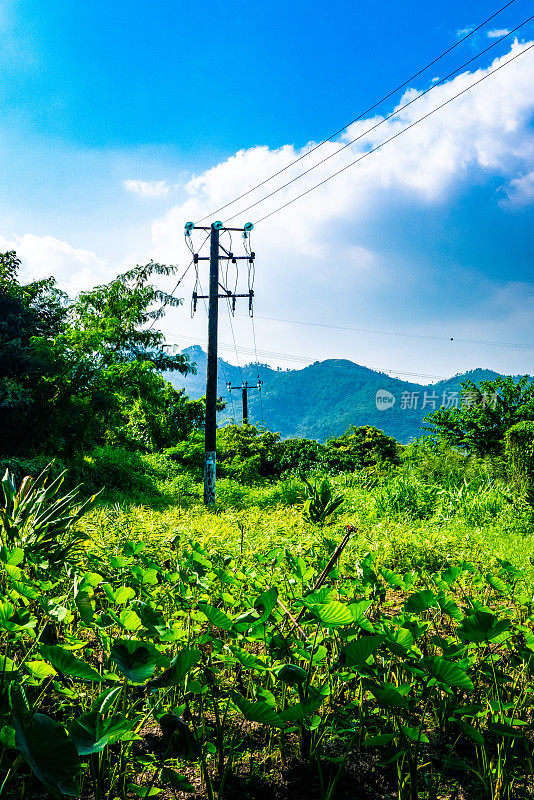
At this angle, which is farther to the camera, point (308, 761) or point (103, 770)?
point (308, 761)

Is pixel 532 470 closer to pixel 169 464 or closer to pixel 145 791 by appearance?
pixel 169 464

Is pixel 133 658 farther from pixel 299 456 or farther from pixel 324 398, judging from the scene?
pixel 324 398

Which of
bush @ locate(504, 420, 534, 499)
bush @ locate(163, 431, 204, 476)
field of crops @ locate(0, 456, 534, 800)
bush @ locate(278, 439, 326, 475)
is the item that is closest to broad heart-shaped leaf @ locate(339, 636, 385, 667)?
field of crops @ locate(0, 456, 534, 800)

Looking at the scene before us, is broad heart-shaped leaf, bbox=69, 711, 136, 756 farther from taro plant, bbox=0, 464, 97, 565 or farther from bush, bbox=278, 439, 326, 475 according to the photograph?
bush, bbox=278, 439, 326, 475

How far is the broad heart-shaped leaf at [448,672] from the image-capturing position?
1230 millimetres

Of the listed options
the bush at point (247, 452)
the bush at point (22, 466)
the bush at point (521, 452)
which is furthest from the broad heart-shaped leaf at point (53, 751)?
the bush at point (247, 452)

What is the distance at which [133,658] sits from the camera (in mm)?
1152

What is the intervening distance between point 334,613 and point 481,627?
45cm

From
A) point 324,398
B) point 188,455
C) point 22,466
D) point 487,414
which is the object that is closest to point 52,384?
point 22,466

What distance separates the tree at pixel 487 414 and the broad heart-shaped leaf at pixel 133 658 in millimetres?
14014

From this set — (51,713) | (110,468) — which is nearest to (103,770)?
(51,713)

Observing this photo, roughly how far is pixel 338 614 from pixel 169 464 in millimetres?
10653

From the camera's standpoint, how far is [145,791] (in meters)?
1.24

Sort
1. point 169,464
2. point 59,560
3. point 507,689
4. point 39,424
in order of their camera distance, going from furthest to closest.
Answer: point 169,464
point 39,424
point 59,560
point 507,689
